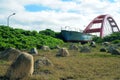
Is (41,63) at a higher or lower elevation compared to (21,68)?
lower

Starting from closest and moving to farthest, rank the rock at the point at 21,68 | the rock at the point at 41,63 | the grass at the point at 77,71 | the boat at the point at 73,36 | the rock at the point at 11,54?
the rock at the point at 21,68, the grass at the point at 77,71, the rock at the point at 41,63, the rock at the point at 11,54, the boat at the point at 73,36

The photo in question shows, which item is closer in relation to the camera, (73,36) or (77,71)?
(77,71)

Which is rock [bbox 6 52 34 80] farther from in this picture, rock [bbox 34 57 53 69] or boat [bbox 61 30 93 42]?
boat [bbox 61 30 93 42]

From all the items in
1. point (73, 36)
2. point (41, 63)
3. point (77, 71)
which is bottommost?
point (73, 36)

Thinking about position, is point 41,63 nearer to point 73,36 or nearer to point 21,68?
point 21,68

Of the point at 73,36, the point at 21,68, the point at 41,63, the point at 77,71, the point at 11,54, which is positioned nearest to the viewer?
the point at 21,68

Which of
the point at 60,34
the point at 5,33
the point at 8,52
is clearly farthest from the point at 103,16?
the point at 8,52

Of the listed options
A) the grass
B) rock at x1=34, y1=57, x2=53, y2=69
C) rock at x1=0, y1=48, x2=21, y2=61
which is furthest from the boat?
rock at x1=34, y1=57, x2=53, y2=69

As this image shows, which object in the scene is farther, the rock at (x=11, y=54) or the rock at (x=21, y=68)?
the rock at (x=11, y=54)

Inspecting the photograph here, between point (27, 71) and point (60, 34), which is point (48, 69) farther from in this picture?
point (60, 34)

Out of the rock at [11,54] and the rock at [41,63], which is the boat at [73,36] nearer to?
the rock at [11,54]

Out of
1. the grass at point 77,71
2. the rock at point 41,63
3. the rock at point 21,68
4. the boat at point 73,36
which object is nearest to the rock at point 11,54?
the grass at point 77,71

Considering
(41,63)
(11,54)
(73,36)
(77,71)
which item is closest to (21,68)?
(41,63)

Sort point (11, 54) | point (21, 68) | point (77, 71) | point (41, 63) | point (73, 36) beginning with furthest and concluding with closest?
point (73, 36)
point (11, 54)
point (41, 63)
point (77, 71)
point (21, 68)
